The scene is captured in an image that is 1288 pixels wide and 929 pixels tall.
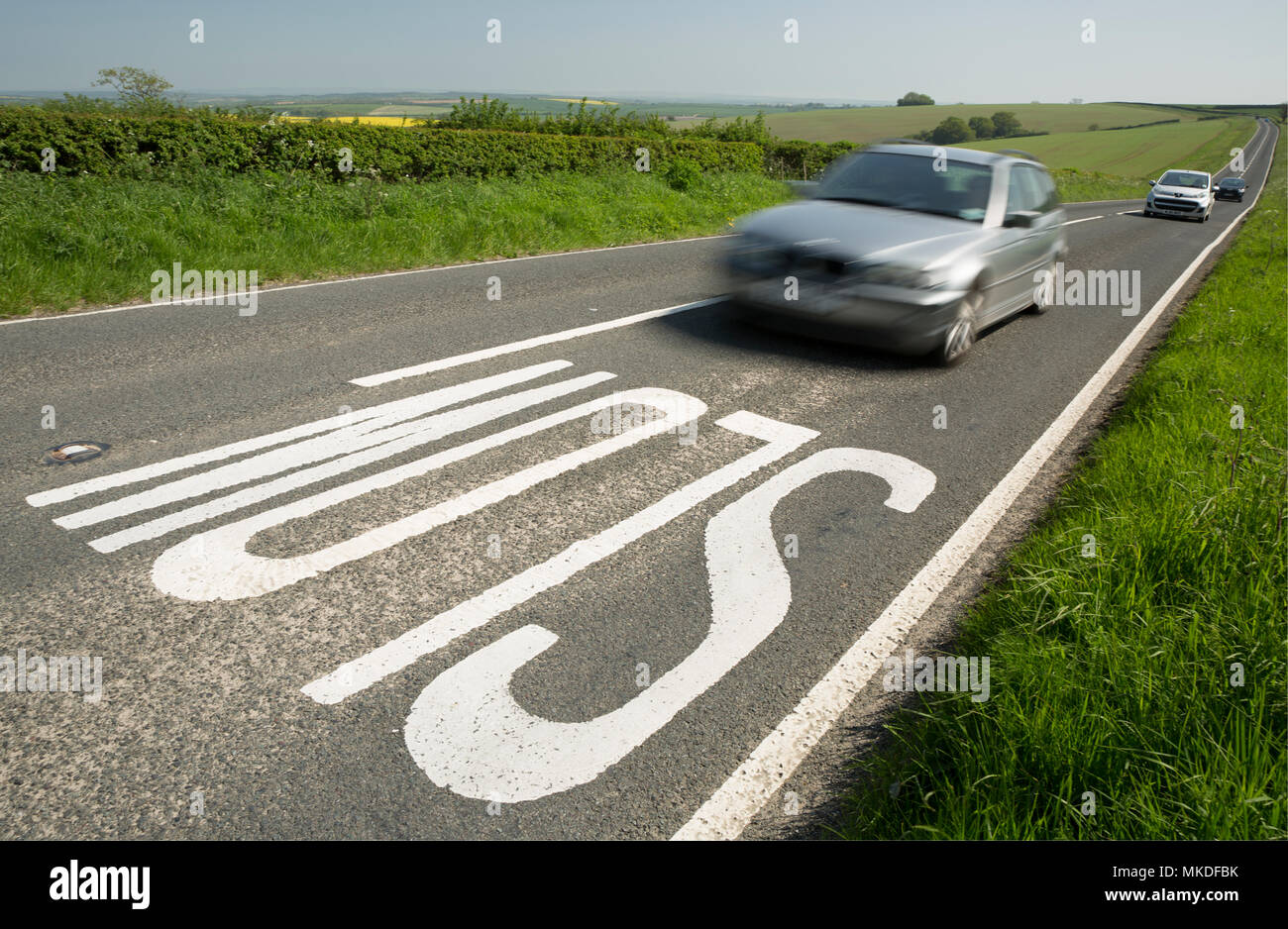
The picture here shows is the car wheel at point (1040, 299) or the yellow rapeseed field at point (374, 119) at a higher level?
the yellow rapeseed field at point (374, 119)

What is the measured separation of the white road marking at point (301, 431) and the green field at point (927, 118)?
54559mm

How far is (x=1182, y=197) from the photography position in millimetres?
25906

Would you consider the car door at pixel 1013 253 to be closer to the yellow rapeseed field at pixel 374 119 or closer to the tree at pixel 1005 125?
the yellow rapeseed field at pixel 374 119

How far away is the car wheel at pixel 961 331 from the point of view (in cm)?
695

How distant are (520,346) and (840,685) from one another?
478cm

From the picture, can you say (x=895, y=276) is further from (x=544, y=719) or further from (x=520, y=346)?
(x=544, y=719)

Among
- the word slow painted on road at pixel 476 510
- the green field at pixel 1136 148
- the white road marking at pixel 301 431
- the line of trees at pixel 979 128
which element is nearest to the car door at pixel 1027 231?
the word slow painted on road at pixel 476 510

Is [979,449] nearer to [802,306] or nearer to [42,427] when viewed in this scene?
[802,306]

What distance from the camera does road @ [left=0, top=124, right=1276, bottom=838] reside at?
251 centimetres

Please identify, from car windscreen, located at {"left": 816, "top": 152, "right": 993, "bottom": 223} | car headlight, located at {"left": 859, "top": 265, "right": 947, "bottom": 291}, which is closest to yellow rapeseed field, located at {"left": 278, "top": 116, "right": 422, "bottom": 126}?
car windscreen, located at {"left": 816, "top": 152, "right": 993, "bottom": 223}

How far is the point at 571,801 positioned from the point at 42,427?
170 inches

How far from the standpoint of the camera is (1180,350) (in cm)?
748

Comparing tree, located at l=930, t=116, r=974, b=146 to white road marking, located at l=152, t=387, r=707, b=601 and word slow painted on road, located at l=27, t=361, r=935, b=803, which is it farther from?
white road marking, located at l=152, t=387, r=707, b=601
